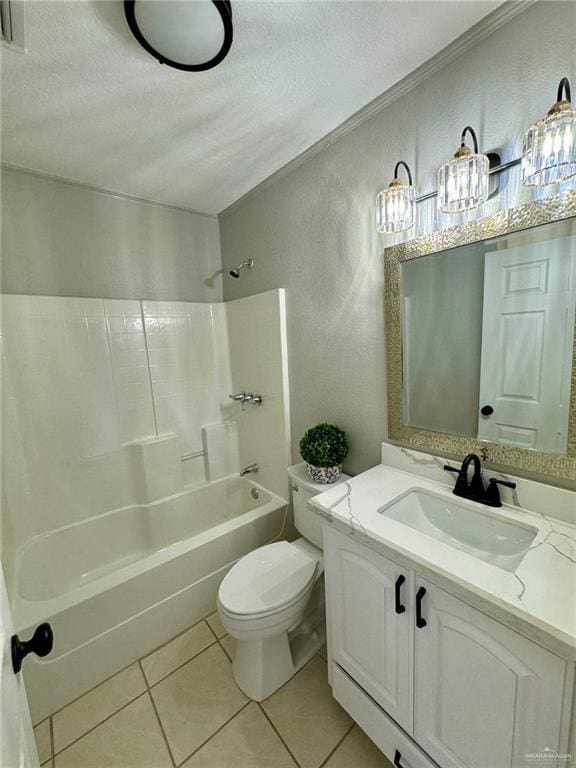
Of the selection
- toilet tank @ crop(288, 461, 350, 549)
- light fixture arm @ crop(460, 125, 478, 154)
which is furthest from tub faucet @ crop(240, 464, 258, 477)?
light fixture arm @ crop(460, 125, 478, 154)

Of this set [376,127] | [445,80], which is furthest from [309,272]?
[445,80]

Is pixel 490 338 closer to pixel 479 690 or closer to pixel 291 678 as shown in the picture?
pixel 479 690

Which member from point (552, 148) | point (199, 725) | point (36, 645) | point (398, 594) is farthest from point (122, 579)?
point (552, 148)

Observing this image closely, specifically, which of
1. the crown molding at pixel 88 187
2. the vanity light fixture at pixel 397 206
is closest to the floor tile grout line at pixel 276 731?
the vanity light fixture at pixel 397 206

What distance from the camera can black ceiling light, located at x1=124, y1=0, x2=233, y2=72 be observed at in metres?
0.86

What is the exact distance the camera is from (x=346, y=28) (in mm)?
963

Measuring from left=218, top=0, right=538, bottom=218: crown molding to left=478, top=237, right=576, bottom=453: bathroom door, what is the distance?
663 mm

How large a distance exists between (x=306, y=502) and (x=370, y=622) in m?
0.62

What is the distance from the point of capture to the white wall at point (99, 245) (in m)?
1.67

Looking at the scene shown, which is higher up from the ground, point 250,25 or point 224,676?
point 250,25

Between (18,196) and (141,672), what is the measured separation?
2.45 meters

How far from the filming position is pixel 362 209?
4.56 feet

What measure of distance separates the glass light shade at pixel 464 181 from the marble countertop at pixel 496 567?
99cm

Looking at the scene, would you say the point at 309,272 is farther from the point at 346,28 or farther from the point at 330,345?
the point at 346,28
